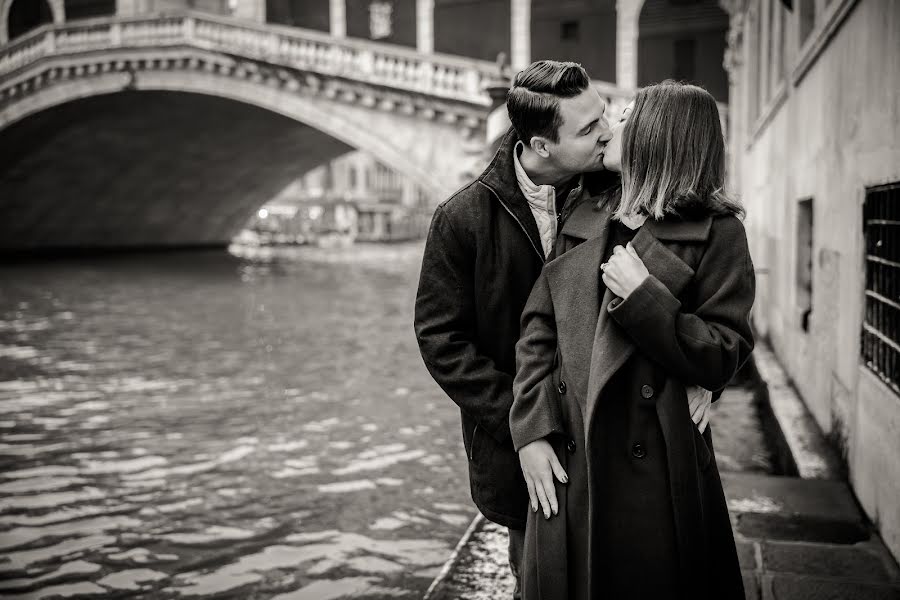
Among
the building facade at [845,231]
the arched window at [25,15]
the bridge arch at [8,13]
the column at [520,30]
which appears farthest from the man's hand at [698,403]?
the arched window at [25,15]

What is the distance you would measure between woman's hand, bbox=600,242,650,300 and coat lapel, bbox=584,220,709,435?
3 centimetres

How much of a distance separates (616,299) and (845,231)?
3457mm

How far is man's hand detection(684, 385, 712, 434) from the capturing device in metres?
1.97

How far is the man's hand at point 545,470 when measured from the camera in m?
2.01

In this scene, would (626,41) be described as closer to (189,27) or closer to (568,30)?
(568,30)

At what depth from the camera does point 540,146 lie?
2.17 metres

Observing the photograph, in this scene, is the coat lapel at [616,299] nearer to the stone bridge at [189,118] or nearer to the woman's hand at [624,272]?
the woman's hand at [624,272]

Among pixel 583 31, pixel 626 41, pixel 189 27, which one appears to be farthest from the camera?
pixel 583 31

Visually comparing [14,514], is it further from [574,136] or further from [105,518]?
[574,136]

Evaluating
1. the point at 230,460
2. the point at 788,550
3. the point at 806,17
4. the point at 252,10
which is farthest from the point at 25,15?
the point at 788,550

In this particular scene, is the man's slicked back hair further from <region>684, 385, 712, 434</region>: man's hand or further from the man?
<region>684, 385, 712, 434</region>: man's hand

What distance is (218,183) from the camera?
32938 millimetres

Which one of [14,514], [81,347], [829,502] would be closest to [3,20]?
[81,347]

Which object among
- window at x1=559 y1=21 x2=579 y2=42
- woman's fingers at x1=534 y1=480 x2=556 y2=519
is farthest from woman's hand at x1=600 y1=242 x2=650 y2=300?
window at x1=559 y1=21 x2=579 y2=42
